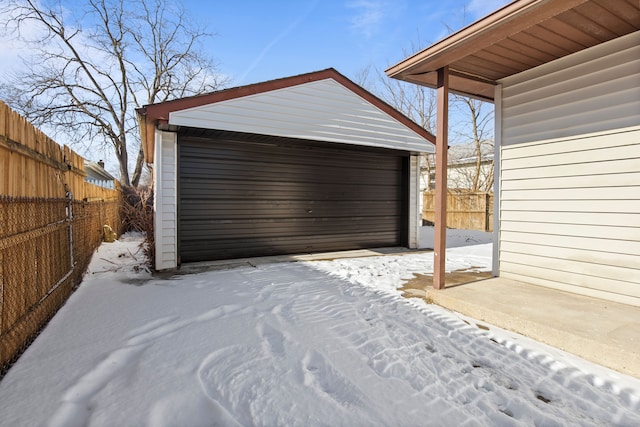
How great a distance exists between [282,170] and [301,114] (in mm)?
1132

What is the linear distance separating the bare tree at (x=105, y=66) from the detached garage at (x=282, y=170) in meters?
13.1

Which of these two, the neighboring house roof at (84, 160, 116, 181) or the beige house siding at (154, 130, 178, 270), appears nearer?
the beige house siding at (154, 130, 178, 270)

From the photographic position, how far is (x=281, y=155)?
612 centimetres

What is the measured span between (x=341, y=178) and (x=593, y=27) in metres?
4.49

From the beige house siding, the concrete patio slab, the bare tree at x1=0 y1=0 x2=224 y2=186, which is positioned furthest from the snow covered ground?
the bare tree at x1=0 y1=0 x2=224 y2=186

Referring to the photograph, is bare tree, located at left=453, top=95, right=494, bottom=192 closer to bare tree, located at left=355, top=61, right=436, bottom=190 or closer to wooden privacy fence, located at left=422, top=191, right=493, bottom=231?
bare tree, located at left=355, top=61, right=436, bottom=190

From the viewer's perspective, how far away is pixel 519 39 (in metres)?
2.94

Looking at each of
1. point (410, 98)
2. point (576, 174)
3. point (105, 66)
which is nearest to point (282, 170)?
point (576, 174)

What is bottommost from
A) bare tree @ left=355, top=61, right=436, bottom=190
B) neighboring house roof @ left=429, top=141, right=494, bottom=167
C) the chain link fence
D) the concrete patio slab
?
the concrete patio slab

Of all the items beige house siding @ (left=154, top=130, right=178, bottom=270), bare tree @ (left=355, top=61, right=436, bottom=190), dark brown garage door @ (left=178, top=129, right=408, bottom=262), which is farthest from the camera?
bare tree @ (left=355, top=61, right=436, bottom=190)

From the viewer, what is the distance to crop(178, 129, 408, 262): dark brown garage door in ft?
17.9

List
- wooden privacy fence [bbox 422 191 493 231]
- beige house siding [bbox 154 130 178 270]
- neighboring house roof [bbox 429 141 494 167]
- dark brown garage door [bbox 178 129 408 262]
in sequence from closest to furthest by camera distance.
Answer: beige house siding [bbox 154 130 178 270] < dark brown garage door [bbox 178 129 408 262] < wooden privacy fence [bbox 422 191 493 231] < neighboring house roof [bbox 429 141 494 167]

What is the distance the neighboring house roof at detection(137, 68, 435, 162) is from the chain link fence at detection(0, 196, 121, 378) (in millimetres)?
1989

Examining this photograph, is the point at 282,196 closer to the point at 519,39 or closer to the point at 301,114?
the point at 301,114
